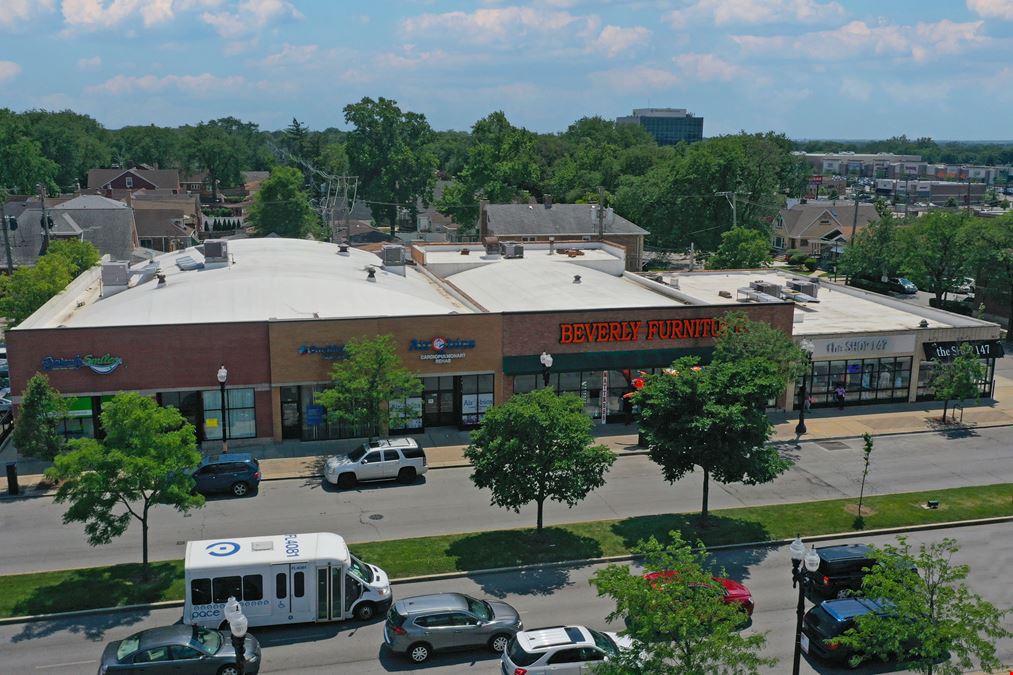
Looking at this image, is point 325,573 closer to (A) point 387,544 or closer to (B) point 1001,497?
(A) point 387,544

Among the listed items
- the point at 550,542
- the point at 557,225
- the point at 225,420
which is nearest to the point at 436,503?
the point at 550,542

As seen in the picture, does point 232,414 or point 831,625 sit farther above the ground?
point 232,414

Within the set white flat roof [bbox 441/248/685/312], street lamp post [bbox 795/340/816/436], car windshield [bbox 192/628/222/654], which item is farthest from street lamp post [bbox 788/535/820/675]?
white flat roof [bbox 441/248/685/312]

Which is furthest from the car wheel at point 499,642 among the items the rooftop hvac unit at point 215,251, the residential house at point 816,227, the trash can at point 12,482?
the residential house at point 816,227

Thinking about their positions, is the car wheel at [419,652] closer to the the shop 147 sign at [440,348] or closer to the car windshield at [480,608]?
the car windshield at [480,608]

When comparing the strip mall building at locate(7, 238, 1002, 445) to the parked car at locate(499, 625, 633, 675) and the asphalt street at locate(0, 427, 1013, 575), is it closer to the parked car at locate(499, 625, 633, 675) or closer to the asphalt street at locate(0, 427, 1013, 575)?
the asphalt street at locate(0, 427, 1013, 575)

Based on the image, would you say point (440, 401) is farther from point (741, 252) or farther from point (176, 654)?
point (741, 252)
